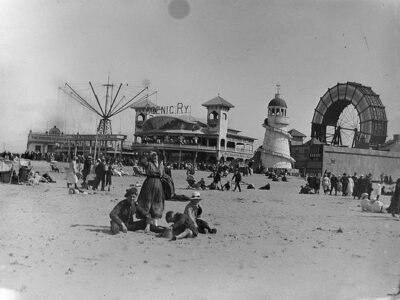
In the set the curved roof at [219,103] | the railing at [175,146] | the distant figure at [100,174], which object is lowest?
the distant figure at [100,174]

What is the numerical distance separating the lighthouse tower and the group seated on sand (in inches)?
1478

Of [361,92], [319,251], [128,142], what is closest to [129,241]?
[319,251]

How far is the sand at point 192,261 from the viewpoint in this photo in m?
5.45

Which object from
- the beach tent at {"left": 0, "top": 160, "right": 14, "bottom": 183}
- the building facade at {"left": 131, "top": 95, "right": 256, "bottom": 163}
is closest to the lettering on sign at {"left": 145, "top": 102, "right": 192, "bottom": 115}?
the building facade at {"left": 131, "top": 95, "right": 256, "bottom": 163}

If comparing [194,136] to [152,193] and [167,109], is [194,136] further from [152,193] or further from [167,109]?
[152,193]

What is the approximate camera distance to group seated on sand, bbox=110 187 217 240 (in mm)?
8062

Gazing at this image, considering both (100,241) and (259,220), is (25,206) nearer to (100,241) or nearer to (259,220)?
(100,241)

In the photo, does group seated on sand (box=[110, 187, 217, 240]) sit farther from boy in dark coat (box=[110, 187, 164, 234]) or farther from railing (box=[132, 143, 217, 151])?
railing (box=[132, 143, 217, 151])

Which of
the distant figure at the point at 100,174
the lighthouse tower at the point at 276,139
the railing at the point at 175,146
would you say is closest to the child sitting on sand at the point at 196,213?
the distant figure at the point at 100,174

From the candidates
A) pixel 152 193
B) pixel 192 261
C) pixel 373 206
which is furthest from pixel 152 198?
pixel 373 206

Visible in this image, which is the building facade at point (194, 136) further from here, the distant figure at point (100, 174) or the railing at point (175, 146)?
the distant figure at point (100, 174)

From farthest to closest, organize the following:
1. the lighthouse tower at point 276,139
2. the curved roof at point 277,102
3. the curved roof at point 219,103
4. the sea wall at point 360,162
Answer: the curved roof at point 219,103 → the curved roof at point 277,102 → the lighthouse tower at point 276,139 → the sea wall at point 360,162

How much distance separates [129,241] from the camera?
24.7ft

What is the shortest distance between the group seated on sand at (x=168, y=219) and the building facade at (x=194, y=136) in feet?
139
